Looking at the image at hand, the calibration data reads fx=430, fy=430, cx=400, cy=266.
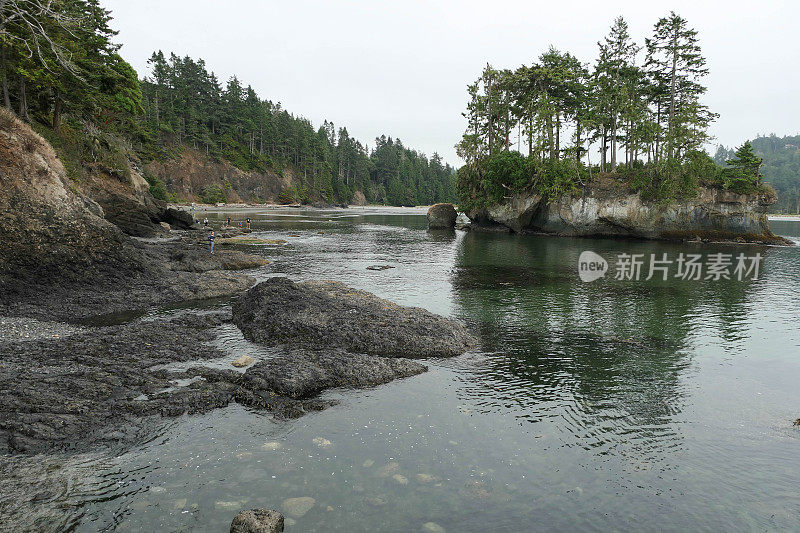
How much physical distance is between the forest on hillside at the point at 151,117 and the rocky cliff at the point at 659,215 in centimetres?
5396

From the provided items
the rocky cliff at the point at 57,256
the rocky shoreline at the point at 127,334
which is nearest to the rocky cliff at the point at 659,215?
the rocky shoreline at the point at 127,334

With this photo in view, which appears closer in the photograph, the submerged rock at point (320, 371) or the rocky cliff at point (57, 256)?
the submerged rock at point (320, 371)

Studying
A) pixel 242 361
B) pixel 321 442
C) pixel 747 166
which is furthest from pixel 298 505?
pixel 747 166

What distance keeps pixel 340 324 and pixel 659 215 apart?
183 feet

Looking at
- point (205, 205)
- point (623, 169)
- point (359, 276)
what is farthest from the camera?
point (205, 205)

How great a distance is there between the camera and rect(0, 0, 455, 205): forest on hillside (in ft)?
101

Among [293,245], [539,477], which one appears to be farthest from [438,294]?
[293,245]

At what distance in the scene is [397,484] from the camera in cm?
778

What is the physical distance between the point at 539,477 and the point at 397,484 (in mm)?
2722

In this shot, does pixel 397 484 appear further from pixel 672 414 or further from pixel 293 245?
pixel 293 245

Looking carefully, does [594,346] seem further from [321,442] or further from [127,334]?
[127,334]

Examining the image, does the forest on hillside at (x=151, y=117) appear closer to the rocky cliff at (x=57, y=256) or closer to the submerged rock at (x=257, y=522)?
the rocky cliff at (x=57, y=256)

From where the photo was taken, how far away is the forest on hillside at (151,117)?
101 ft

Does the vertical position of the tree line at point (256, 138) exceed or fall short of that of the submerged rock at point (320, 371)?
it exceeds it
